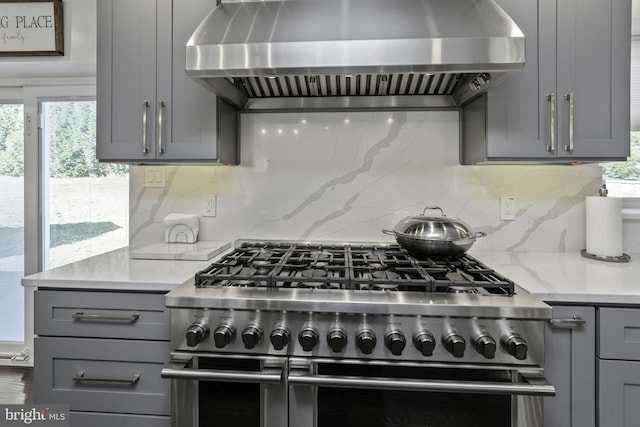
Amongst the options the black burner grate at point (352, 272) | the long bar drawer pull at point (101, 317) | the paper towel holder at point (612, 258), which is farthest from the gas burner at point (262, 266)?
the paper towel holder at point (612, 258)

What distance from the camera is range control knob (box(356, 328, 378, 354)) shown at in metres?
1.01

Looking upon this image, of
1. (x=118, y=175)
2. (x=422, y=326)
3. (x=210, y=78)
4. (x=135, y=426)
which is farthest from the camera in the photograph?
(x=118, y=175)

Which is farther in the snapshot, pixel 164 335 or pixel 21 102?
pixel 21 102

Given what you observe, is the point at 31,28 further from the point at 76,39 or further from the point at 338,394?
the point at 338,394

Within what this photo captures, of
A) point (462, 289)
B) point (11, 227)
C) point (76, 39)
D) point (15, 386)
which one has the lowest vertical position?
point (15, 386)

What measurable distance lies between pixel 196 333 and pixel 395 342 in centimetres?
58

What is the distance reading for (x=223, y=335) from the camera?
1.03m

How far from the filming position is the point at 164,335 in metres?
1.26

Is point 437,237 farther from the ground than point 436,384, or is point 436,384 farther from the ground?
point 437,237

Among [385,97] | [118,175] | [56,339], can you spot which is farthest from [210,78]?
[118,175]

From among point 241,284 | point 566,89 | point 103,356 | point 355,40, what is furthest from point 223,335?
point 566,89

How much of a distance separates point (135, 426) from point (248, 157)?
130cm

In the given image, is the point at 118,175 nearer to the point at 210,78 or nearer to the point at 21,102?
the point at 21,102

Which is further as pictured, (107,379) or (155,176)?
(155,176)
